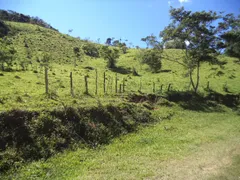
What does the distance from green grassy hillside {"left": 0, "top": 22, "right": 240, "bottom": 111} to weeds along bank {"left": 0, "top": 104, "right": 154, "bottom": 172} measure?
3.79 ft

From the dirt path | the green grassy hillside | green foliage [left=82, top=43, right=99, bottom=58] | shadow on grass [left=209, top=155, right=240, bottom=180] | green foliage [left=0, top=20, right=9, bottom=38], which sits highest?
green foliage [left=0, top=20, right=9, bottom=38]

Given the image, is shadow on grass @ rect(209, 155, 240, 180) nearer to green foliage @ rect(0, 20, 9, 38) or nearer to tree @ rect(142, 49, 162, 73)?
tree @ rect(142, 49, 162, 73)

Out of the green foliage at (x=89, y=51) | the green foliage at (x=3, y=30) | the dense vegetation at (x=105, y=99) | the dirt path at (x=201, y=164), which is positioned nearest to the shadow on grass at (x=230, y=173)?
the dirt path at (x=201, y=164)

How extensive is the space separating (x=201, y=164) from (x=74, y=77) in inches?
984

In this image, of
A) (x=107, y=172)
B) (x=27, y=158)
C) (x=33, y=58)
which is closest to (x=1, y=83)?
(x=27, y=158)

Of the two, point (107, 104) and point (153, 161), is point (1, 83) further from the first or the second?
point (153, 161)

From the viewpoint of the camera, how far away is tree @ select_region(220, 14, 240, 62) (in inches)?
1115

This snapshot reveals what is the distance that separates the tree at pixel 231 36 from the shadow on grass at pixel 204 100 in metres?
6.53

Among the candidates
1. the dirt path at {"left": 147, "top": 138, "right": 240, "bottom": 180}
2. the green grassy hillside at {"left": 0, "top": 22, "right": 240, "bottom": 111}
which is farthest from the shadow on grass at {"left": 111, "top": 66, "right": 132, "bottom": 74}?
the dirt path at {"left": 147, "top": 138, "right": 240, "bottom": 180}

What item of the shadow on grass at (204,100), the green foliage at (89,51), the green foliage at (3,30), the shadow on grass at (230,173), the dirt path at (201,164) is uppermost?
the green foliage at (3,30)

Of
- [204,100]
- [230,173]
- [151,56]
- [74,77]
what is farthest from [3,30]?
[230,173]

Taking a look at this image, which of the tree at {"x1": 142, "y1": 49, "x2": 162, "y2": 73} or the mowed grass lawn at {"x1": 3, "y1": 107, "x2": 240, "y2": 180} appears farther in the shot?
the tree at {"x1": 142, "y1": 49, "x2": 162, "y2": 73}

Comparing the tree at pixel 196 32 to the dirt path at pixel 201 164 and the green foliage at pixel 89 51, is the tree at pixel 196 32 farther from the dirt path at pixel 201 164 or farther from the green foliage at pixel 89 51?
the green foliage at pixel 89 51

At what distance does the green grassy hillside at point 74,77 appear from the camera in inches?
682
